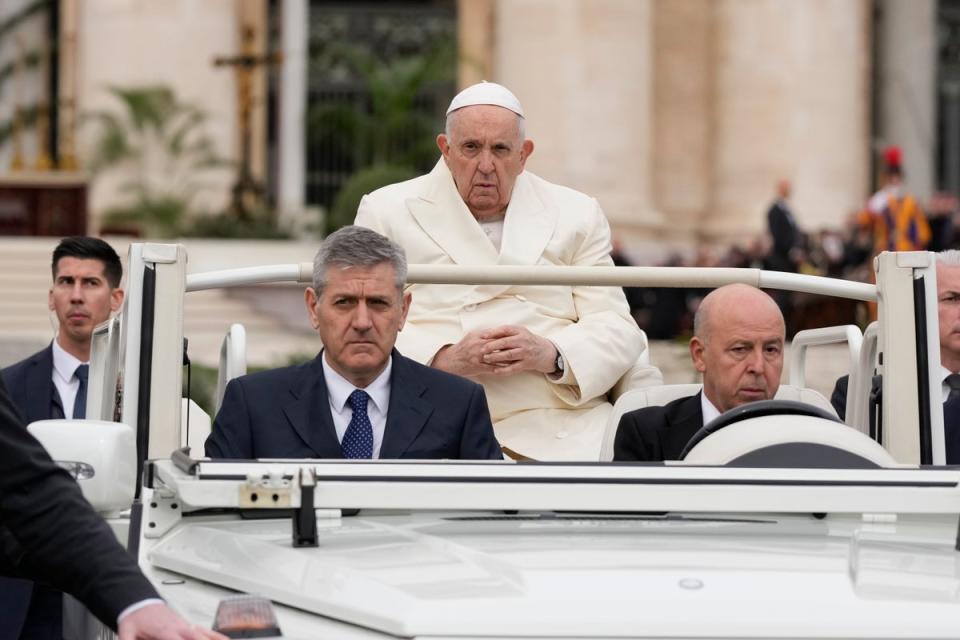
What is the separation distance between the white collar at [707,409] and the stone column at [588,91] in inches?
981

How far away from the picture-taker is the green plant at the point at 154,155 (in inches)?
1148

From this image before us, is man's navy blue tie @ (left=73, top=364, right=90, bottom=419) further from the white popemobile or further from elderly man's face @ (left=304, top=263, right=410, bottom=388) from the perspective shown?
elderly man's face @ (left=304, top=263, right=410, bottom=388)

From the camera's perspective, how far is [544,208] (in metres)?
6.48

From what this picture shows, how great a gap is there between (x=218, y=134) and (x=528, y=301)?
24.6 m

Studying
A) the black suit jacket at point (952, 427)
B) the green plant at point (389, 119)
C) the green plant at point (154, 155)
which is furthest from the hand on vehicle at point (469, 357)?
the green plant at point (389, 119)

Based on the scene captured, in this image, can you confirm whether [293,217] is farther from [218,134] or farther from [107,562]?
[107,562]

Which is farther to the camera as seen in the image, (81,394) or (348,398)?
(81,394)

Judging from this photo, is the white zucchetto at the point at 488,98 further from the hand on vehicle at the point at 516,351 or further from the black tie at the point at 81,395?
the black tie at the point at 81,395

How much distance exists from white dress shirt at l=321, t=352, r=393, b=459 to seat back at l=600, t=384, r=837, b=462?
2.33 feet

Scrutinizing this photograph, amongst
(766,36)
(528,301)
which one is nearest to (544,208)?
(528,301)

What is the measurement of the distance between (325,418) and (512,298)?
1641 mm

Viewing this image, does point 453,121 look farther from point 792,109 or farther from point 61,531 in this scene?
point 792,109

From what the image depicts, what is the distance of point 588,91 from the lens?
3111 cm

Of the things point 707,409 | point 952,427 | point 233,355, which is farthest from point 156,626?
point 952,427
